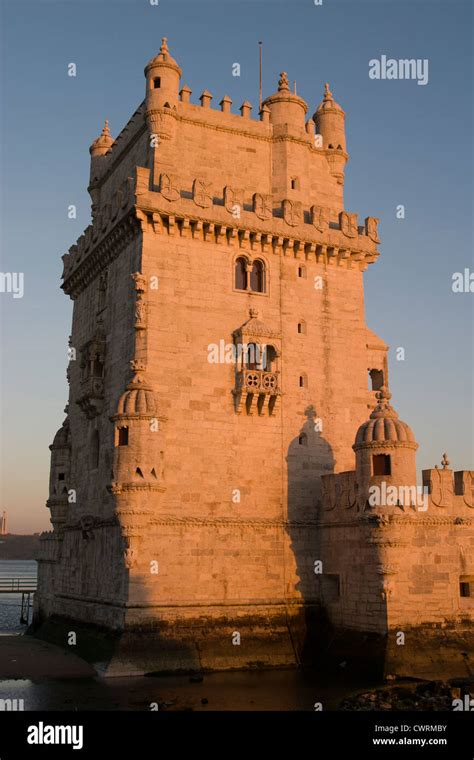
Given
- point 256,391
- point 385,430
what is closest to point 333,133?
point 256,391

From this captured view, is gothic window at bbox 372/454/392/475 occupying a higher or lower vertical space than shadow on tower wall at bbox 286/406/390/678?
higher

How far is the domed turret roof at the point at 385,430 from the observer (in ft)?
94.1

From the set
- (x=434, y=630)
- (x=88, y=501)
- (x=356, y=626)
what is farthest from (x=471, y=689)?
(x=88, y=501)

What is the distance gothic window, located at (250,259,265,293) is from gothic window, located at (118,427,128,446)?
8.73 m

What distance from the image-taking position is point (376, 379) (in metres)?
36.8

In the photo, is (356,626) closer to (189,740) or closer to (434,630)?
(434,630)

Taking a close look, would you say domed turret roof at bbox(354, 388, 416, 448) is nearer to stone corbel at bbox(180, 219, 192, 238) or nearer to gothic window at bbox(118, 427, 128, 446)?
gothic window at bbox(118, 427, 128, 446)

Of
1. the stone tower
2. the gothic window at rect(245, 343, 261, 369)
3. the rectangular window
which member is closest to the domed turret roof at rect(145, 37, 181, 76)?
the stone tower

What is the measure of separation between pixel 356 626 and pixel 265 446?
770 cm

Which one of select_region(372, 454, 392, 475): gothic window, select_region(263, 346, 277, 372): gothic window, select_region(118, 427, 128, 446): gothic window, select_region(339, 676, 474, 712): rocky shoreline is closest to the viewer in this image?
select_region(339, 676, 474, 712): rocky shoreline

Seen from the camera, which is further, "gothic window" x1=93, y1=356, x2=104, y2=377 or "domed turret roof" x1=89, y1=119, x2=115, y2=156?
"domed turret roof" x1=89, y1=119, x2=115, y2=156

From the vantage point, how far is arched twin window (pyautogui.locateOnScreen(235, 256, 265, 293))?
109ft

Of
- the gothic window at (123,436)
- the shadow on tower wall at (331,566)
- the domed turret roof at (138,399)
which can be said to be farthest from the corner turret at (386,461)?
the gothic window at (123,436)

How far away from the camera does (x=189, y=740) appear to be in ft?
61.3
